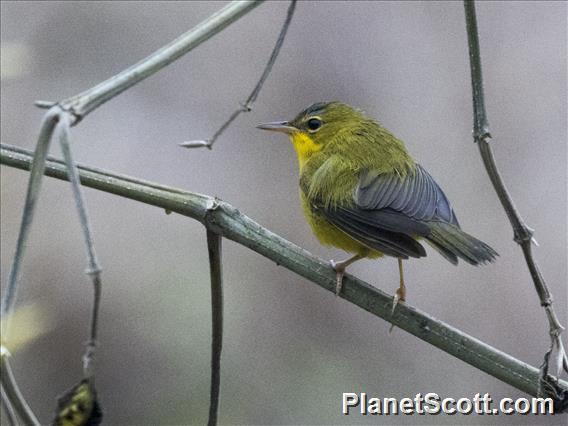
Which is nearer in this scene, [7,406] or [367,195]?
[7,406]

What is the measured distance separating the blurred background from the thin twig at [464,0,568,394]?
3.29 meters

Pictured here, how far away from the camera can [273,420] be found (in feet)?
19.0

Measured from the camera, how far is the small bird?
3281mm

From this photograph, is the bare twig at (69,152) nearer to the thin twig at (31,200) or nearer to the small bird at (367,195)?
the thin twig at (31,200)

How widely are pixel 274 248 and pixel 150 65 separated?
92 centimetres

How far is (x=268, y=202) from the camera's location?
679cm

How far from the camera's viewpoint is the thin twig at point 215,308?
258cm

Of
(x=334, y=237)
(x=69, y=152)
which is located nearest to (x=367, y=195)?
(x=334, y=237)

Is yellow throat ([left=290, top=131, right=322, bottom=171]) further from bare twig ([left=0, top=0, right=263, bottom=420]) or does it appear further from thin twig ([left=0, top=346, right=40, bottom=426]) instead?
thin twig ([left=0, top=346, right=40, bottom=426])

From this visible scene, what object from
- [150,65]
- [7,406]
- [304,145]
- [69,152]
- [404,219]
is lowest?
[7,406]

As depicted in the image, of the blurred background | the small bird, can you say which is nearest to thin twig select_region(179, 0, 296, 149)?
the small bird

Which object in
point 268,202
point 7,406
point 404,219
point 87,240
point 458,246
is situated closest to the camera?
point 87,240

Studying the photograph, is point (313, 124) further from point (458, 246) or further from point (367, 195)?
point (458, 246)

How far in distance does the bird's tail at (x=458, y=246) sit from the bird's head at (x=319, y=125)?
112cm
